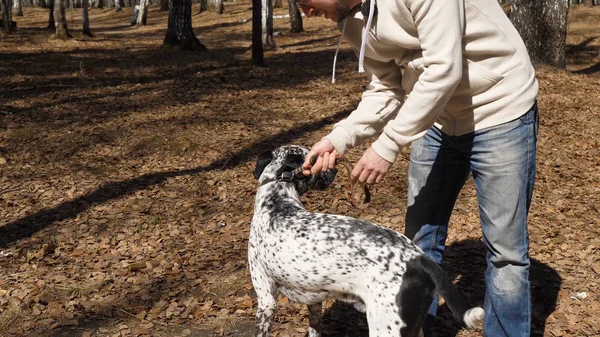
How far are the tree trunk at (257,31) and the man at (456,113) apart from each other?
11.7m

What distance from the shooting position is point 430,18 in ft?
9.45

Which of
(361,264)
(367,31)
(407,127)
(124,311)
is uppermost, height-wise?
(367,31)

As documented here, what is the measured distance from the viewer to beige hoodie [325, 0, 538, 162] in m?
2.93

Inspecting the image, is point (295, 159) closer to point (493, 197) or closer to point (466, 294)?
point (493, 197)

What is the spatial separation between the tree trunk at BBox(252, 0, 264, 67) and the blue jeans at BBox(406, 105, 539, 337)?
1169 centimetres

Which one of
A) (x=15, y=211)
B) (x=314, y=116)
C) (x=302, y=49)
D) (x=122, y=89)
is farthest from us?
(x=302, y=49)

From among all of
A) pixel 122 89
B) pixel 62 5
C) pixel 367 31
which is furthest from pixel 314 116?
pixel 62 5

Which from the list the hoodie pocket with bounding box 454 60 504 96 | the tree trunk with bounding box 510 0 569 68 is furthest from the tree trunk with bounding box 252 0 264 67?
the hoodie pocket with bounding box 454 60 504 96

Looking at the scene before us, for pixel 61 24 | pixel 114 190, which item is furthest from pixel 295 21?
pixel 114 190

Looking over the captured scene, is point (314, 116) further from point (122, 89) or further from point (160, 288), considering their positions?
point (160, 288)

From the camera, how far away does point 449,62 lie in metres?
2.93

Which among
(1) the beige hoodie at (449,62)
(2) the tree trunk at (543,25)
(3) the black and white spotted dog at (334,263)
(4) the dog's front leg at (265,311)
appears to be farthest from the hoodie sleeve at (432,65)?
(2) the tree trunk at (543,25)

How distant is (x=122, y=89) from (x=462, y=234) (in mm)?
9566

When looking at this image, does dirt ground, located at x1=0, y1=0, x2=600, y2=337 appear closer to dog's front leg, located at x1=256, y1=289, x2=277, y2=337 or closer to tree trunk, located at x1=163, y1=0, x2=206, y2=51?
dog's front leg, located at x1=256, y1=289, x2=277, y2=337
